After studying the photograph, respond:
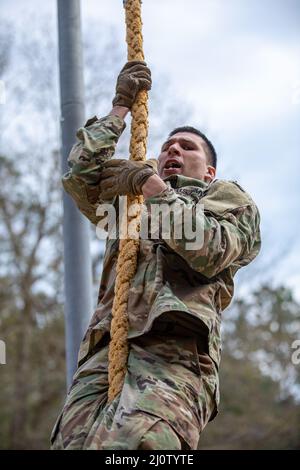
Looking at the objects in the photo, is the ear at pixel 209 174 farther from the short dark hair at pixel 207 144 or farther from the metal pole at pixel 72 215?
the metal pole at pixel 72 215

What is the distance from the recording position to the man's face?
89.2 inches

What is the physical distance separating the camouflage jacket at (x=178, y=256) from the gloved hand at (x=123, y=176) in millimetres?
34

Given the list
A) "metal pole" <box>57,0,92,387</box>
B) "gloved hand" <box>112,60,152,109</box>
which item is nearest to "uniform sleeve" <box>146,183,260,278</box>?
"gloved hand" <box>112,60,152,109</box>

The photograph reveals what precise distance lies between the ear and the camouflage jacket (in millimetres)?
137

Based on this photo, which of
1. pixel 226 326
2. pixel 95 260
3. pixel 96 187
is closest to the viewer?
pixel 96 187

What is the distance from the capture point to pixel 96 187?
6.91 feet

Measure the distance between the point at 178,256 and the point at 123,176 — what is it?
0.26 m

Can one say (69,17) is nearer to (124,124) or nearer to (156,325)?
(124,124)

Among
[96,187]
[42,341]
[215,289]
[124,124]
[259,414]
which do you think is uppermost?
[124,124]

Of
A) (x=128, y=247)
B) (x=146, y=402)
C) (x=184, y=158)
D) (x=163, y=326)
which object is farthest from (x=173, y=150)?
(x=146, y=402)

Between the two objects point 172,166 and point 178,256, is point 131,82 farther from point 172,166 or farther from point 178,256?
point 178,256
